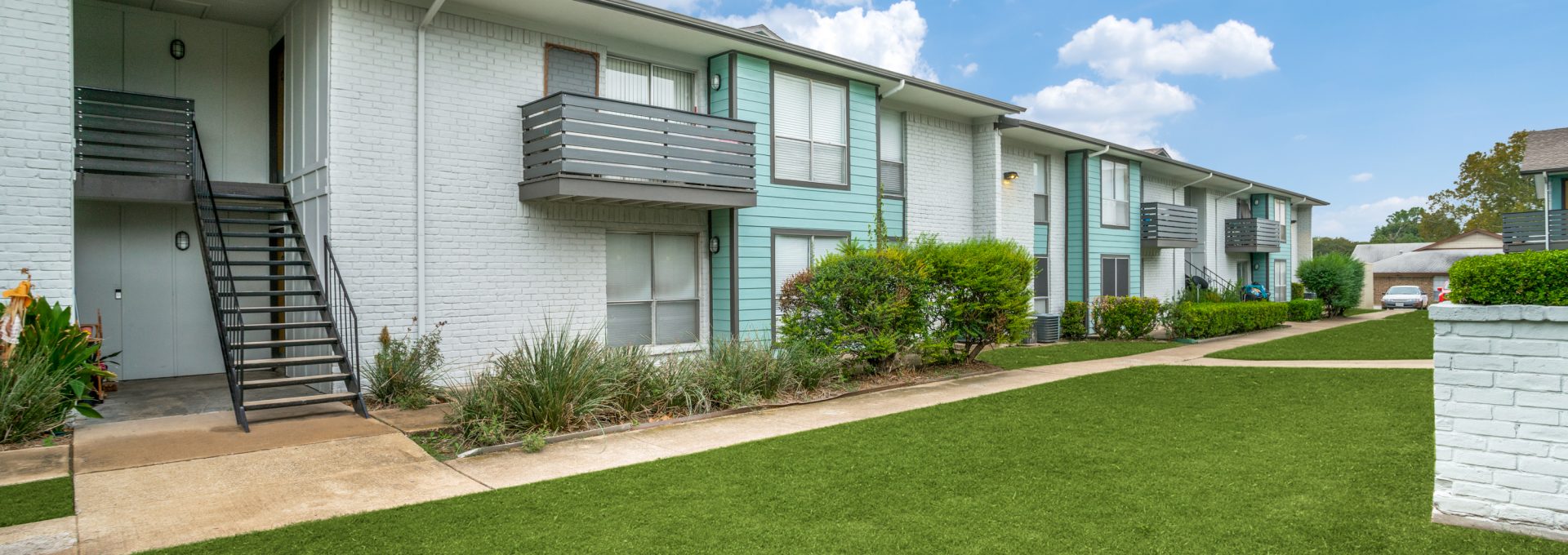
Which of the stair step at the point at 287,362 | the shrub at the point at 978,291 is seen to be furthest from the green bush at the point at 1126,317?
the stair step at the point at 287,362

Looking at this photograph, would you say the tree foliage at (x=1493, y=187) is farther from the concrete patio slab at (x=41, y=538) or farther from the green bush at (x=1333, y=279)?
the concrete patio slab at (x=41, y=538)

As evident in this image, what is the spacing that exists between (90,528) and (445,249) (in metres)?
5.58

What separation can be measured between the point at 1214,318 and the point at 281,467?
19966 millimetres

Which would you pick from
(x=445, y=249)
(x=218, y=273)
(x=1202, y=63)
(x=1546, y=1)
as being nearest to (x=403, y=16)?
(x=445, y=249)

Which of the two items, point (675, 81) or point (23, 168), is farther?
point (675, 81)

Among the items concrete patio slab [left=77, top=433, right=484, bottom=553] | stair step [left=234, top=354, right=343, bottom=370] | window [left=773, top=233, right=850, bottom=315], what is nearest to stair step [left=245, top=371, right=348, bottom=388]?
stair step [left=234, top=354, right=343, bottom=370]

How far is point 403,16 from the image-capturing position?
989cm

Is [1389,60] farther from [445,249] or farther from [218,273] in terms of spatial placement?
[218,273]

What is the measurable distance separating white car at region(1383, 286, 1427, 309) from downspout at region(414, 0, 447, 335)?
43.4m

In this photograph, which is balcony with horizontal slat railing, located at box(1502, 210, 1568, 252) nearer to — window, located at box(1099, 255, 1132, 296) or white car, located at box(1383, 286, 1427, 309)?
window, located at box(1099, 255, 1132, 296)

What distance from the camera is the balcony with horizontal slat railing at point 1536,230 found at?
22.8m

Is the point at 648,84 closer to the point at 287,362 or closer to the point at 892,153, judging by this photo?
the point at 892,153

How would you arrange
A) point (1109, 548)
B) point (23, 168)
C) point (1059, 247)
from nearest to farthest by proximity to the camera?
point (1109, 548) → point (23, 168) → point (1059, 247)

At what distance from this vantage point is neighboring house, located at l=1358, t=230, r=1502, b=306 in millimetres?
45219
